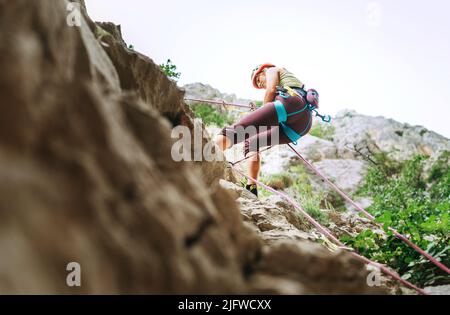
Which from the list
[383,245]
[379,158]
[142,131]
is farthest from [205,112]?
[142,131]

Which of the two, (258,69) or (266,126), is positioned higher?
(258,69)

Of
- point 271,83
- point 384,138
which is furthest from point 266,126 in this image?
point 384,138

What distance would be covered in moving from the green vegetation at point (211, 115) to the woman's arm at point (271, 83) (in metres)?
7.30

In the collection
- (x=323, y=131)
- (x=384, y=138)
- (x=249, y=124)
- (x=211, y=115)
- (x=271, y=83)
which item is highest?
(x=323, y=131)

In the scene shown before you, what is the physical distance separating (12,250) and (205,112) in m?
12.7

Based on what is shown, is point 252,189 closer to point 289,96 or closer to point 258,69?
point 289,96

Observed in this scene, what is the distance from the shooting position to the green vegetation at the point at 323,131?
51.8 ft

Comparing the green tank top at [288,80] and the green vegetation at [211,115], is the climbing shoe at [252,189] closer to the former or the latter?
the green tank top at [288,80]

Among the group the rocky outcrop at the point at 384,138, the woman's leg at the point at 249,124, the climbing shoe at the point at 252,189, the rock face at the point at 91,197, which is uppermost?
the rocky outcrop at the point at 384,138

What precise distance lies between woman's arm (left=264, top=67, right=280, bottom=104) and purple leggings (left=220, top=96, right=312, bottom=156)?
0.34 feet

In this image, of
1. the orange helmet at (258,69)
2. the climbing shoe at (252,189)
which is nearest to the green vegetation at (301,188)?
the climbing shoe at (252,189)

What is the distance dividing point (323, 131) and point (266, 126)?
1222 centimetres

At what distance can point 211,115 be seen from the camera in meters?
13.3

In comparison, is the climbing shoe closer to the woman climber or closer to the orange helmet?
the woman climber
